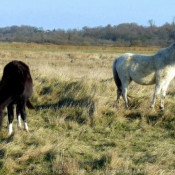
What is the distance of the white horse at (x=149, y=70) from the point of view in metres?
8.42

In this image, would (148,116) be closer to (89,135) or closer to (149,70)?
(149,70)

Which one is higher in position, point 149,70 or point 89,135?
point 149,70

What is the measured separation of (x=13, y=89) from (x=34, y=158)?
169 centimetres

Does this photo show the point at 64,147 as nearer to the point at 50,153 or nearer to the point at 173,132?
the point at 50,153

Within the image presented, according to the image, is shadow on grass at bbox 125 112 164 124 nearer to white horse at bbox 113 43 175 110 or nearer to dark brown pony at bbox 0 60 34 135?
white horse at bbox 113 43 175 110

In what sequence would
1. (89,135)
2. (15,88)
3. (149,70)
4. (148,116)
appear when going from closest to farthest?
1. (15,88)
2. (89,135)
3. (148,116)
4. (149,70)

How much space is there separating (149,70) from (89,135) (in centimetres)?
260

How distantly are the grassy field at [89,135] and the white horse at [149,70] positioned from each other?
445 mm

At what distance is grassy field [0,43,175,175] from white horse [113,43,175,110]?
445 mm

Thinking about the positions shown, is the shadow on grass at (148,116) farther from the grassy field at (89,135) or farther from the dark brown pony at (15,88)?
the dark brown pony at (15,88)

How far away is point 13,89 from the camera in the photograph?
21.8ft

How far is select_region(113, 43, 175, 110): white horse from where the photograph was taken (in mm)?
8422

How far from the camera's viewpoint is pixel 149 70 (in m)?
8.57

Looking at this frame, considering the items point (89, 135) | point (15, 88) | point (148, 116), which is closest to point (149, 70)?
point (148, 116)
